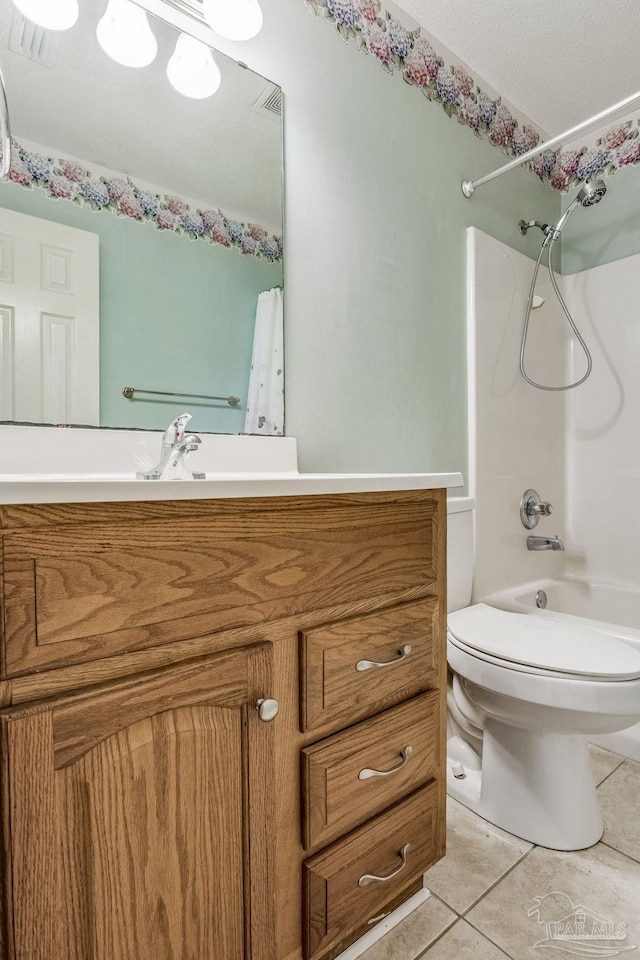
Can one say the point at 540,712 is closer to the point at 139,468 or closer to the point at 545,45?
the point at 139,468

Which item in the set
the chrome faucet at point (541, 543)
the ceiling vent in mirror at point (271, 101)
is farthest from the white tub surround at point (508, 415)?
the ceiling vent in mirror at point (271, 101)

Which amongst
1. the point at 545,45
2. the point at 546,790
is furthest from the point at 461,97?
the point at 546,790

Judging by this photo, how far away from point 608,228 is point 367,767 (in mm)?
2243

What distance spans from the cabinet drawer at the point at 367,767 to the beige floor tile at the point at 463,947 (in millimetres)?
321

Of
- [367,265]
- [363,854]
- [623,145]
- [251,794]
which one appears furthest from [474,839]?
[623,145]

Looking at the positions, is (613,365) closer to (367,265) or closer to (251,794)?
(367,265)

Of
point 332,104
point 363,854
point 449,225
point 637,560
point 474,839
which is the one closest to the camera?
point 363,854

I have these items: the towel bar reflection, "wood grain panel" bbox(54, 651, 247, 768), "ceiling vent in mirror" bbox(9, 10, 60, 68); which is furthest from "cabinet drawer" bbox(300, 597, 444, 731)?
"ceiling vent in mirror" bbox(9, 10, 60, 68)

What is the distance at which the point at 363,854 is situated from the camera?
0.85m

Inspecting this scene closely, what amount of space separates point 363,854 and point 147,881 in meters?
0.39

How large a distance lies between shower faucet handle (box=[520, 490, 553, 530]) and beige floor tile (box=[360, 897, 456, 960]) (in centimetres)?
124

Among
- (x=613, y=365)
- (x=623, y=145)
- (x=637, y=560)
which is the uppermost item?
(x=623, y=145)

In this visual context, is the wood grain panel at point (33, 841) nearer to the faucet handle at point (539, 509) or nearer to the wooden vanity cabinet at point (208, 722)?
the wooden vanity cabinet at point (208, 722)

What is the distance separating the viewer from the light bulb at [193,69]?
1.15 meters
